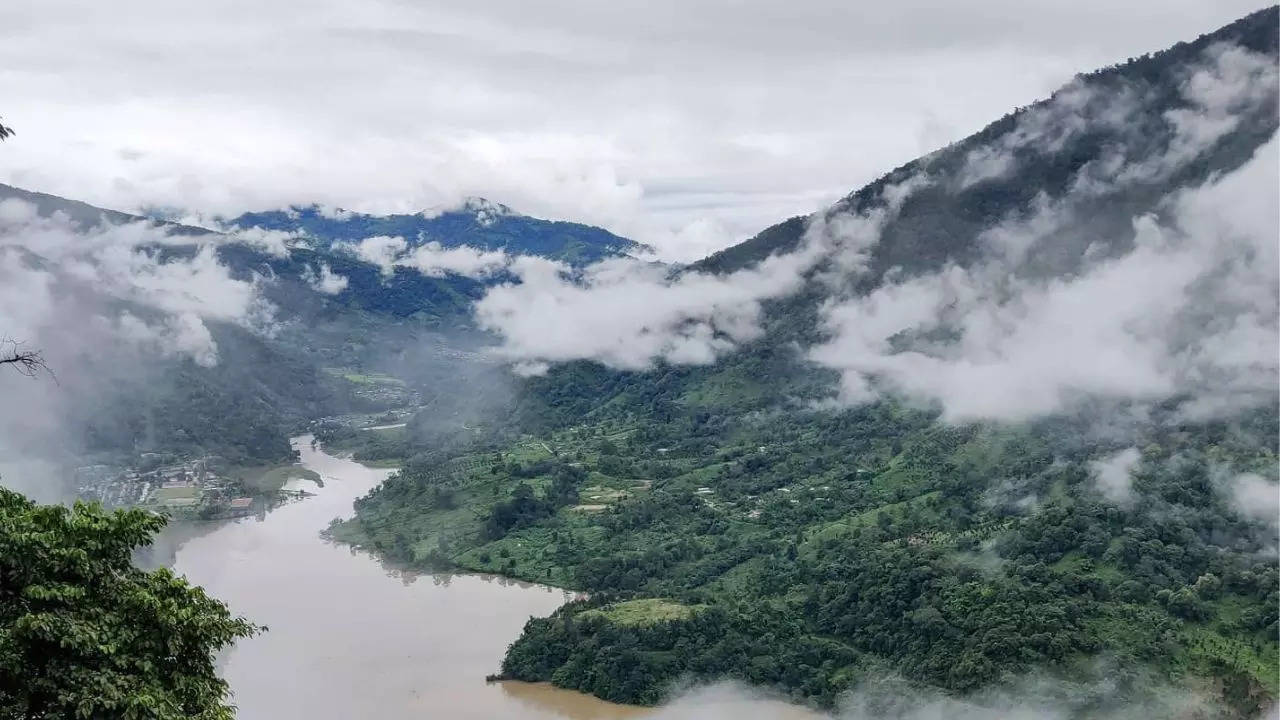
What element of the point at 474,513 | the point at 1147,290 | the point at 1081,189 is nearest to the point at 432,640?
the point at 474,513

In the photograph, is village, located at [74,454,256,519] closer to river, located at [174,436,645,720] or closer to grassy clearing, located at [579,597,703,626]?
river, located at [174,436,645,720]

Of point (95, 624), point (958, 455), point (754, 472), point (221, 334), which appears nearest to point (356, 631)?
point (754, 472)

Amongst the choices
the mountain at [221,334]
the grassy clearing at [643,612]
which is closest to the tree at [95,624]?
the grassy clearing at [643,612]

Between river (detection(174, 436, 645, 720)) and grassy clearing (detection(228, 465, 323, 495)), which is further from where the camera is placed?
grassy clearing (detection(228, 465, 323, 495))

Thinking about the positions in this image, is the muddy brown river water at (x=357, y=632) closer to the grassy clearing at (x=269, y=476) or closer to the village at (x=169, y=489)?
the village at (x=169, y=489)

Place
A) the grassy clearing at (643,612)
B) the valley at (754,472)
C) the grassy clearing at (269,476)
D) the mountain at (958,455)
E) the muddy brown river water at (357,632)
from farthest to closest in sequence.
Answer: the grassy clearing at (269,476), the grassy clearing at (643,612), the muddy brown river water at (357,632), the mountain at (958,455), the valley at (754,472)

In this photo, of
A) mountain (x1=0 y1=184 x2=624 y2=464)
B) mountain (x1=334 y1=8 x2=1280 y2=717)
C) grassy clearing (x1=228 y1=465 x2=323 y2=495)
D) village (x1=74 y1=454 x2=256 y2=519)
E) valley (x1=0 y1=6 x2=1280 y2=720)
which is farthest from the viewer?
mountain (x1=0 y1=184 x2=624 y2=464)

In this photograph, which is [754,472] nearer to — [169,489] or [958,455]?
[958,455]

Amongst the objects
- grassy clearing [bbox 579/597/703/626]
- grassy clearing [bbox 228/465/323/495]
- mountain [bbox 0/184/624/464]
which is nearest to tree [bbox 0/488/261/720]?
grassy clearing [bbox 579/597/703/626]
